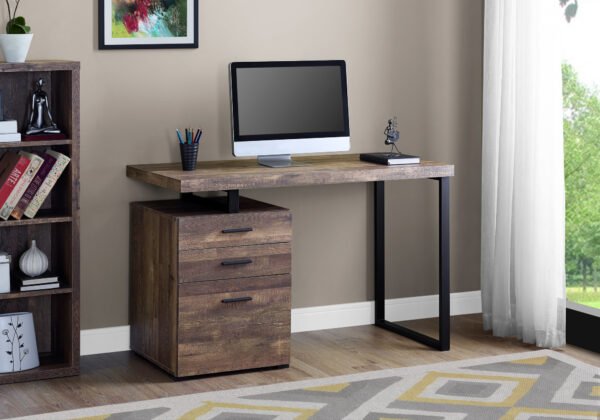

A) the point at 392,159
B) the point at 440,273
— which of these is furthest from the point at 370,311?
the point at 392,159

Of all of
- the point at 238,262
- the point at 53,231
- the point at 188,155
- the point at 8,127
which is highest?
the point at 8,127

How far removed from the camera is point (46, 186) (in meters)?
3.91

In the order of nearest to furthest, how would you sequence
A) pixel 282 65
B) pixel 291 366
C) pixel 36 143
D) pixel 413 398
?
pixel 413 398 → pixel 36 143 → pixel 291 366 → pixel 282 65

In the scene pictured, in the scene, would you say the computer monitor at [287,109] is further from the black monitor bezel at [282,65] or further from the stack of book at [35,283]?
the stack of book at [35,283]

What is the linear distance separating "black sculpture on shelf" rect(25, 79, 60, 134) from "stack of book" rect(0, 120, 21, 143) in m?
0.10

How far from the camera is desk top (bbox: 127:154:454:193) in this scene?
153 inches

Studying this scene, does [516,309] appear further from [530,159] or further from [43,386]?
[43,386]

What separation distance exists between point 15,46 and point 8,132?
0.31 meters

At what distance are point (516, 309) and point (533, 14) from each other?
126cm

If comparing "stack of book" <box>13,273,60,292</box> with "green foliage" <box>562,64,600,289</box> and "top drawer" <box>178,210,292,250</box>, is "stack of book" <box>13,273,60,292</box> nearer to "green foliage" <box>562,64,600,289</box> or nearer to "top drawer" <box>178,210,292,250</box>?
"top drawer" <box>178,210,292,250</box>

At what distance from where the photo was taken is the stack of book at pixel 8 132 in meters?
3.81

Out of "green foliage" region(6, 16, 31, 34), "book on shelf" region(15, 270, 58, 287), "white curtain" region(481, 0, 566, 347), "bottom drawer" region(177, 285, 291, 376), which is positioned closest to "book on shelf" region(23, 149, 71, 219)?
"book on shelf" region(15, 270, 58, 287)

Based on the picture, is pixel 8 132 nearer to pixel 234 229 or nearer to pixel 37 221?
pixel 37 221

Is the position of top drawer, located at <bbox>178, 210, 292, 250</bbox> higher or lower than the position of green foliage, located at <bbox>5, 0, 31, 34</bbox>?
lower
